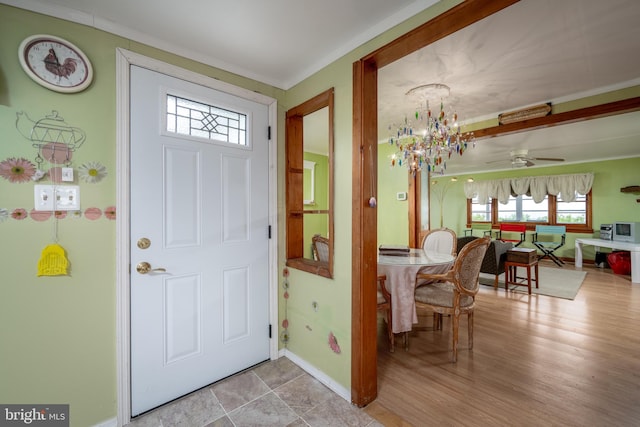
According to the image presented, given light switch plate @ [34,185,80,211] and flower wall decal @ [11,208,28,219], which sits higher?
light switch plate @ [34,185,80,211]

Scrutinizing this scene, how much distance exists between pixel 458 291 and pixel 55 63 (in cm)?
315

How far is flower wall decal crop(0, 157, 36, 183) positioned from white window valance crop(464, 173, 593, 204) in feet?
31.0

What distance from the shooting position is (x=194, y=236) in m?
1.83

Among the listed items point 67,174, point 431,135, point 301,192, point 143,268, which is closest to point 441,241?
point 431,135

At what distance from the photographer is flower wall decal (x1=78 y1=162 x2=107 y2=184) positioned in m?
1.47

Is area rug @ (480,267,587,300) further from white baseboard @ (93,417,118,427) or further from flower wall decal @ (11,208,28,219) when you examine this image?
flower wall decal @ (11,208,28,219)

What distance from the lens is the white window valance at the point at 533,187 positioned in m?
6.62

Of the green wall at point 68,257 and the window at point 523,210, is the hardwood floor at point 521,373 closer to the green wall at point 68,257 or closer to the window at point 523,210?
the green wall at point 68,257

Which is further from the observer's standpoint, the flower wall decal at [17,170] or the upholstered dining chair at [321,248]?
the upholstered dining chair at [321,248]

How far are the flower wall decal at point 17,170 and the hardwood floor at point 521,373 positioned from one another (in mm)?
2348

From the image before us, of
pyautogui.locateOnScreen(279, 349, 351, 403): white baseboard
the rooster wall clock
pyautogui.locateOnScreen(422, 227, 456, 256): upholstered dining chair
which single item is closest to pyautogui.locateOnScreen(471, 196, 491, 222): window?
pyautogui.locateOnScreen(422, 227, 456, 256): upholstered dining chair

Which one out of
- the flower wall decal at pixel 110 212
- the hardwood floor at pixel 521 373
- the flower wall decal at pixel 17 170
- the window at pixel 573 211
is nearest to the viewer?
the flower wall decal at pixel 17 170

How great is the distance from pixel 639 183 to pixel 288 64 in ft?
27.7

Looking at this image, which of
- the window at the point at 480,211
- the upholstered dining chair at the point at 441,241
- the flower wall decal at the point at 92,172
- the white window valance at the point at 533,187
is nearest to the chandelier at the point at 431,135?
the upholstered dining chair at the point at 441,241
